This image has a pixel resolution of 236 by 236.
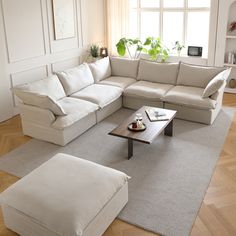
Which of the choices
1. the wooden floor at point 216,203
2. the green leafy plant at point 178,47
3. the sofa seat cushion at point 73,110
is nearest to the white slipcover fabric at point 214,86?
the wooden floor at point 216,203

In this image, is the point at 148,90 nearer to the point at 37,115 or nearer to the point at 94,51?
the point at 37,115

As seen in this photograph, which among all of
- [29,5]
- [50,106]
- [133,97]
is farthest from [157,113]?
[29,5]

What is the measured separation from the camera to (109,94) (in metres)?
4.88

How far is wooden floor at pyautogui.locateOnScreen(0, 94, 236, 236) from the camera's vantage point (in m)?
2.61

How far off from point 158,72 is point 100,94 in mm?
1238

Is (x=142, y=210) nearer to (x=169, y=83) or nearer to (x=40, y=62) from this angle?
(x=169, y=83)

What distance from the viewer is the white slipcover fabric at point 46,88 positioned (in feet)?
13.6

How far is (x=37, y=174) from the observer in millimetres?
2766

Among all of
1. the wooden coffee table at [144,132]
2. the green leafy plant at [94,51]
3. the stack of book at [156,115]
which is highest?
the green leafy plant at [94,51]

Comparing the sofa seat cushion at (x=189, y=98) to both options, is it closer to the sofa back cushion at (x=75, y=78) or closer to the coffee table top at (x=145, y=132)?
the coffee table top at (x=145, y=132)

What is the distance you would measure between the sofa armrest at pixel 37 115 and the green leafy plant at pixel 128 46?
287 centimetres

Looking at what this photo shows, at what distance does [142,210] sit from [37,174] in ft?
3.42

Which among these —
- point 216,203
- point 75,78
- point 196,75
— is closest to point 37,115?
point 75,78

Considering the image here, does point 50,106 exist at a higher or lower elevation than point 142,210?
higher
